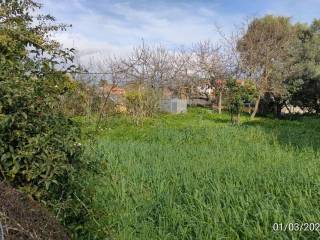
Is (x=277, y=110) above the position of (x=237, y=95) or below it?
below

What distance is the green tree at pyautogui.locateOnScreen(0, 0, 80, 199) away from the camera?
3230 mm

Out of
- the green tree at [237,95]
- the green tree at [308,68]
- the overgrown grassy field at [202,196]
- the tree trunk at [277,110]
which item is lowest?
the overgrown grassy field at [202,196]

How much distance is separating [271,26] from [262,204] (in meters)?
27.3

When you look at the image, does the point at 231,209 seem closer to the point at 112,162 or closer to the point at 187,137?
the point at 112,162

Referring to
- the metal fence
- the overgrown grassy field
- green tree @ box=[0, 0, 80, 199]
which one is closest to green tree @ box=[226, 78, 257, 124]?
the metal fence

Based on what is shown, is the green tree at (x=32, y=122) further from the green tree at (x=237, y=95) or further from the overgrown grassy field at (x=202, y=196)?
the green tree at (x=237, y=95)

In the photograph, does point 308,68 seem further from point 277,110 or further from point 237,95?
point 237,95

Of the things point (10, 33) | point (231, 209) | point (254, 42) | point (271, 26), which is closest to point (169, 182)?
point (231, 209)

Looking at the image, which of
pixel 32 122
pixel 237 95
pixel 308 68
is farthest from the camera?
pixel 308 68

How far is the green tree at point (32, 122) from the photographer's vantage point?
3.23 meters

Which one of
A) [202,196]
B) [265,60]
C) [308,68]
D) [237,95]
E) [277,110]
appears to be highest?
[265,60]

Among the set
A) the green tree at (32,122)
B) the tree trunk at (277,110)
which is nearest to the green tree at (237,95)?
the tree trunk at (277,110)

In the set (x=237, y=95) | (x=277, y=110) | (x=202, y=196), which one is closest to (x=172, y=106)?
(x=237, y=95)

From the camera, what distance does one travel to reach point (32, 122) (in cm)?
335
